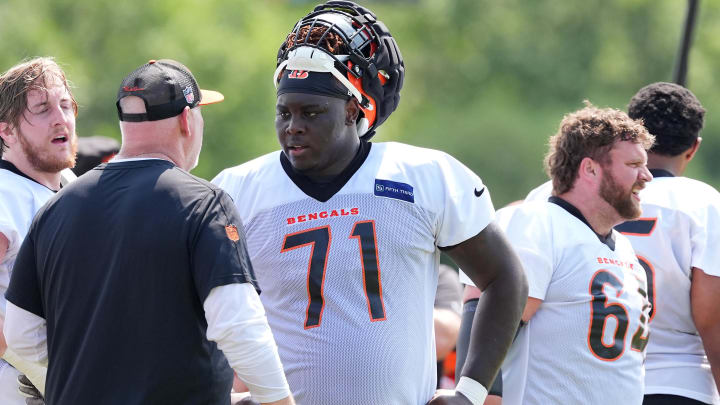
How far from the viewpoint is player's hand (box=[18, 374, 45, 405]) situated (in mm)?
3789

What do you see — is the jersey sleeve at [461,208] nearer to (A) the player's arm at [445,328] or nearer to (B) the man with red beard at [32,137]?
(B) the man with red beard at [32,137]

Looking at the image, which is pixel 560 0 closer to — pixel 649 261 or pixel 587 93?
pixel 587 93

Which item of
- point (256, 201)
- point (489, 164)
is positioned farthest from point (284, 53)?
point (489, 164)

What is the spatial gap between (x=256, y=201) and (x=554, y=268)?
4.31 feet

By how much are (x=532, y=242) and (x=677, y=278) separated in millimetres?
828

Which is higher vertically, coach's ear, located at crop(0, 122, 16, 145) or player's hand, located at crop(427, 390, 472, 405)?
coach's ear, located at crop(0, 122, 16, 145)

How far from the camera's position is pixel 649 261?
4672 mm

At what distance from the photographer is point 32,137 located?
13.6 feet

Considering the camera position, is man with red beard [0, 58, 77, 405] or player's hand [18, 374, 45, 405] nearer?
player's hand [18, 374, 45, 405]

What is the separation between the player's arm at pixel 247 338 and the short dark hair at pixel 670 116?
2.61 meters

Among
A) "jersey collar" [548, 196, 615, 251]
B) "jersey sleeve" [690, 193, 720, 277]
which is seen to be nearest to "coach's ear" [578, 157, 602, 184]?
"jersey collar" [548, 196, 615, 251]

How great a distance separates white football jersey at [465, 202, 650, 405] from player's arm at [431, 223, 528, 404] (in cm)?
59

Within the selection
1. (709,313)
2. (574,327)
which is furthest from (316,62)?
(709,313)

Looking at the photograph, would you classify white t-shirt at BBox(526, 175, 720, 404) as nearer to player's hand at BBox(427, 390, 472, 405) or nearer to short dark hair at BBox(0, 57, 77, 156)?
player's hand at BBox(427, 390, 472, 405)
